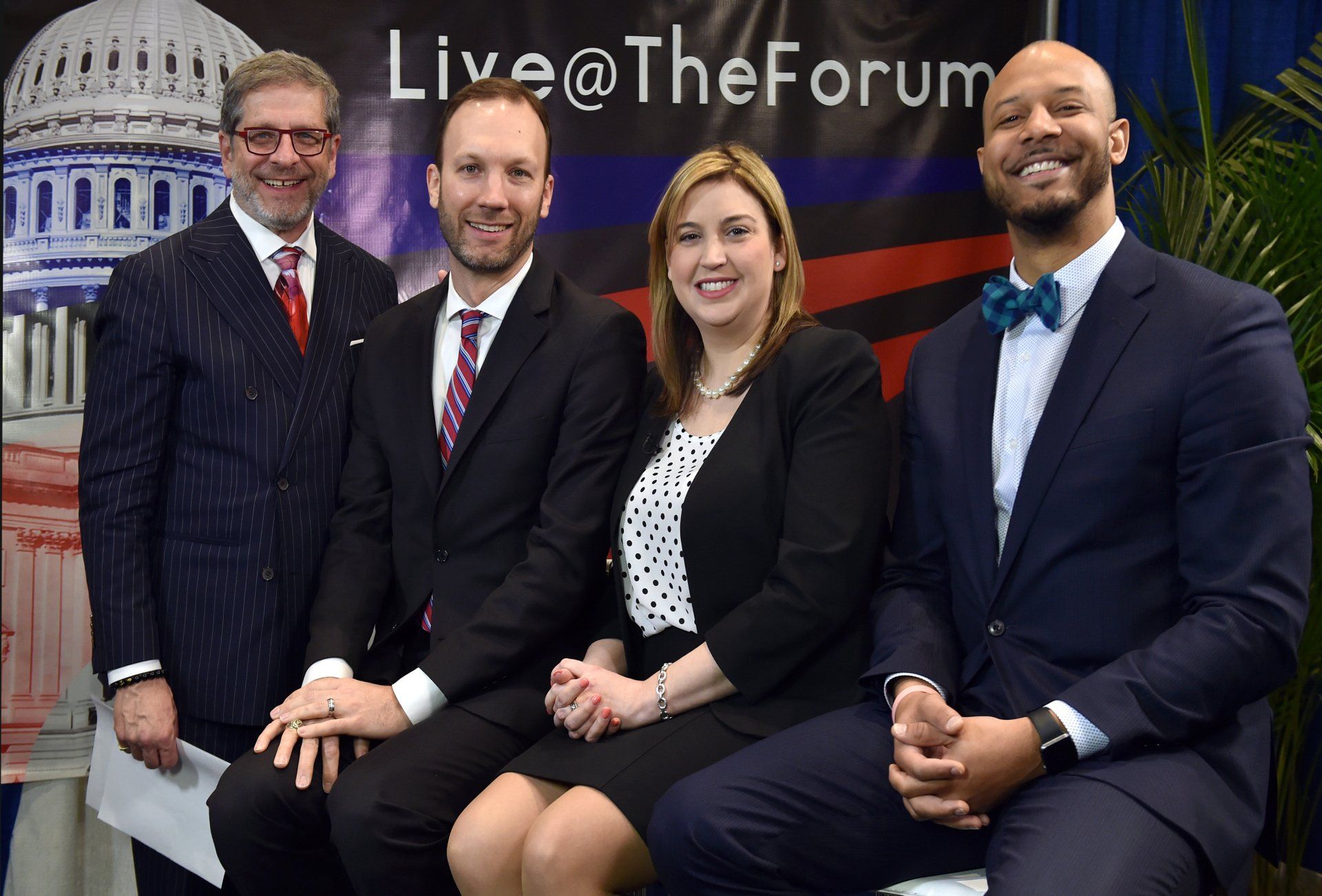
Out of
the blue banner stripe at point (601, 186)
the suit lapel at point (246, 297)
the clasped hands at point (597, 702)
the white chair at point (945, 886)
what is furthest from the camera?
the blue banner stripe at point (601, 186)

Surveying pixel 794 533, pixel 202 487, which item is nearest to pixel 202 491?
pixel 202 487

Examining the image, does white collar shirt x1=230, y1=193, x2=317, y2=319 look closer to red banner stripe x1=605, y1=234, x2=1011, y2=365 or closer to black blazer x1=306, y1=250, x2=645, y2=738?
black blazer x1=306, y1=250, x2=645, y2=738

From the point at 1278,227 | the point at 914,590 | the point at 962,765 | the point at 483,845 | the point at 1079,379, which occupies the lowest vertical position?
the point at 483,845

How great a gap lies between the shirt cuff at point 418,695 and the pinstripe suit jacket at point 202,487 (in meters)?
0.44

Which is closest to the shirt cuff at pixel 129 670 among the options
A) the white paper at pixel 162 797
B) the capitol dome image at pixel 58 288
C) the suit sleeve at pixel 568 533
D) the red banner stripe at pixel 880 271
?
the white paper at pixel 162 797

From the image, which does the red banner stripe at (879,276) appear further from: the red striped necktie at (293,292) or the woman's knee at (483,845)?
the woman's knee at (483,845)

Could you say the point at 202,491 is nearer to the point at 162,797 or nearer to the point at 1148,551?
the point at 162,797

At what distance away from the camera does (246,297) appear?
2.90 m

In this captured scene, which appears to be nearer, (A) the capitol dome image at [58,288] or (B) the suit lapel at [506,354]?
(B) the suit lapel at [506,354]

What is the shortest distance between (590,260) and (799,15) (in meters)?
1.12

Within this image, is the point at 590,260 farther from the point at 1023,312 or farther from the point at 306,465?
the point at 1023,312

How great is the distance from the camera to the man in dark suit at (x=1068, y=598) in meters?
1.98

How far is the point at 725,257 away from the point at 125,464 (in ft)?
4.89

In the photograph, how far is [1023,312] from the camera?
2.39 m
